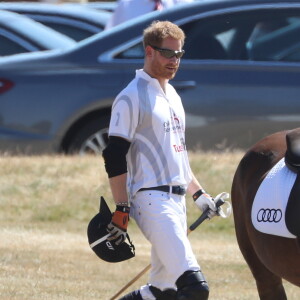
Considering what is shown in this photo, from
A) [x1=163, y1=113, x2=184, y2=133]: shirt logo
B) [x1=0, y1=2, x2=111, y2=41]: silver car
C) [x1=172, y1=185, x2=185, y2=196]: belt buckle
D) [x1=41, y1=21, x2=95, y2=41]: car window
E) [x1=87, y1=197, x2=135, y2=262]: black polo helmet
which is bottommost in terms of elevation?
[x1=41, y1=21, x2=95, y2=41]: car window

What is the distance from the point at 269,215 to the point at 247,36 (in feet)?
16.6

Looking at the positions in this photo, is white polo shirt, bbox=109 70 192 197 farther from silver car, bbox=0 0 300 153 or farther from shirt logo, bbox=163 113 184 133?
silver car, bbox=0 0 300 153

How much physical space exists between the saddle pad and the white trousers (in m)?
0.46

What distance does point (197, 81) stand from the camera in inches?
442

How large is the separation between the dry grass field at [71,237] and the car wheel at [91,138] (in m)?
0.18

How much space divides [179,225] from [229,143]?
4965mm

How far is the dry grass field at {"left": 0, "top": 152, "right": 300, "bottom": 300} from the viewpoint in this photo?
8.50 metres

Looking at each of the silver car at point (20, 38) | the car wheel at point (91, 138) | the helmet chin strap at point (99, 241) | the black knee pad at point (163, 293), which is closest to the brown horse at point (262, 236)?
the black knee pad at point (163, 293)

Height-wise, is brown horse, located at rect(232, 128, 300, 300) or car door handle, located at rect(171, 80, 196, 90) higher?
brown horse, located at rect(232, 128, 300, 300)

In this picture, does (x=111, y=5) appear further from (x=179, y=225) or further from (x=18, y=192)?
(x=179, y=225)

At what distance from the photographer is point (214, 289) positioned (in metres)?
8.55

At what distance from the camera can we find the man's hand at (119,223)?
248 inches

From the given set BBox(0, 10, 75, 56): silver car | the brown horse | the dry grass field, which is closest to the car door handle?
the dry grass field

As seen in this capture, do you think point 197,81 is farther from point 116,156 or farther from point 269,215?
point 116,156
